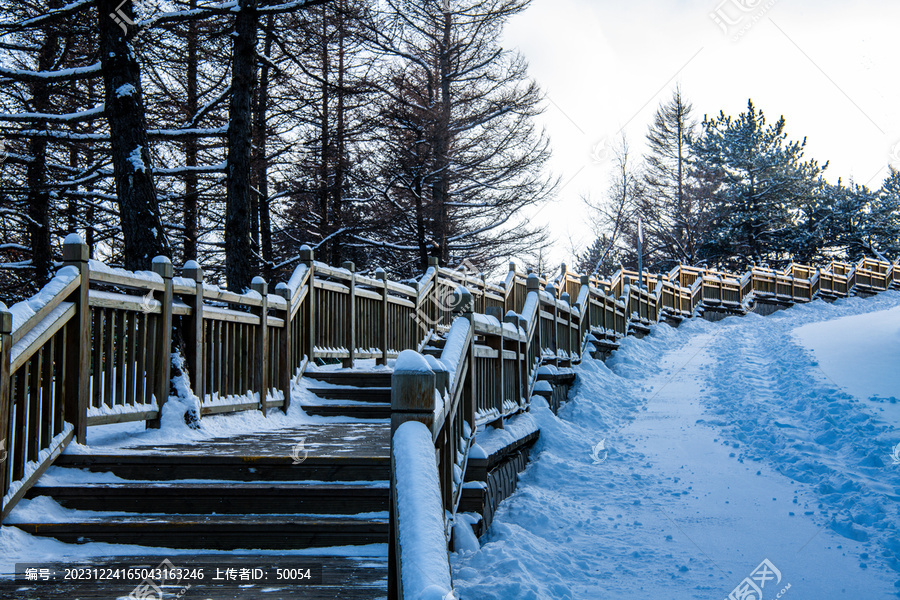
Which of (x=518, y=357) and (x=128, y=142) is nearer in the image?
(x=128, y=142)

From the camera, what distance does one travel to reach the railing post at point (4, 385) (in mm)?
3871

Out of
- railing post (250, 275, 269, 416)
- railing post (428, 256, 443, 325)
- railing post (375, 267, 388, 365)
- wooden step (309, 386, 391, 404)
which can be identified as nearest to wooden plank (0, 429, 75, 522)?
railing post (250, 275, 269, 416)

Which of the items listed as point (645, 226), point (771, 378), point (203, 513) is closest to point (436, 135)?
point (771, 378)

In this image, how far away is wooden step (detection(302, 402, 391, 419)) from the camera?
25.2 feet

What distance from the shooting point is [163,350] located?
231 inches

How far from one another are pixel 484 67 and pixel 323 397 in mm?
15442

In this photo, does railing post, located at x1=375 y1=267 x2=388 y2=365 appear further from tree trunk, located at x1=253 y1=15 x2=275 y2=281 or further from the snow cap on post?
the snow cap on post

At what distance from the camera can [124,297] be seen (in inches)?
214

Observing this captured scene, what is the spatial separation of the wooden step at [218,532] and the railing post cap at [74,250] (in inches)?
77.9

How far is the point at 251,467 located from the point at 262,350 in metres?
2.62

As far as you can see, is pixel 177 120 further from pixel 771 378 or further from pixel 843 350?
pixel 843 350

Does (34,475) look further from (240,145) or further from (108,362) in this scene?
(240,145)

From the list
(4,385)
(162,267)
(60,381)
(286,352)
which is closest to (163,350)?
(162,267)

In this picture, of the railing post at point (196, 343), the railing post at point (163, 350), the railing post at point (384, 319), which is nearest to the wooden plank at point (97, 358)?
the railing post at point (163, 350)
